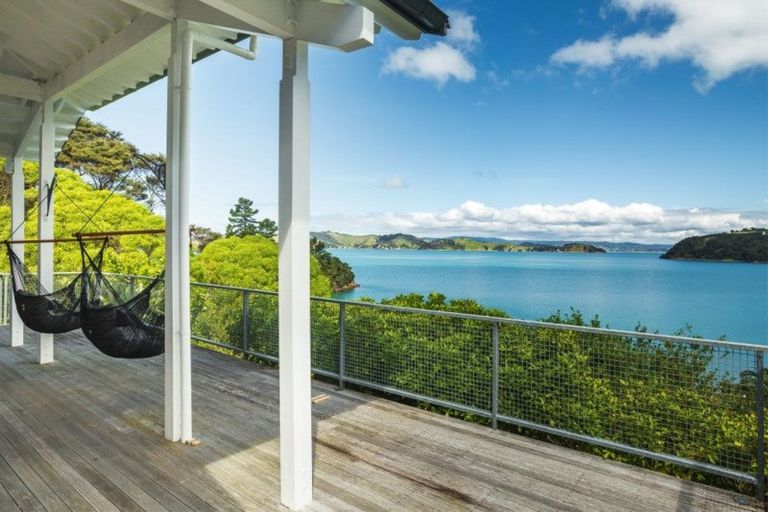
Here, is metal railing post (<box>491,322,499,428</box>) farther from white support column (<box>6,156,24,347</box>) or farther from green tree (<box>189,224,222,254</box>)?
green tree (<box>189,224,222,254</box>)

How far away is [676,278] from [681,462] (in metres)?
22.2

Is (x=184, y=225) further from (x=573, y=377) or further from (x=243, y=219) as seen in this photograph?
(x=243, y=219)

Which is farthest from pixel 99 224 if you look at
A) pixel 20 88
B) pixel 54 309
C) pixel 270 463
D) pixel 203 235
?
pixel 203 235

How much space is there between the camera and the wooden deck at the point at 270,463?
8.34 ft

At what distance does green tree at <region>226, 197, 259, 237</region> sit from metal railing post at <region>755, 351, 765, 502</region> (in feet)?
83.2

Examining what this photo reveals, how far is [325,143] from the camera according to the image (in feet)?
97.0

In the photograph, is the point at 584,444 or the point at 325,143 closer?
the point at 584,444

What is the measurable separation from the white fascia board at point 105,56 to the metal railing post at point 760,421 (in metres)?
4.42

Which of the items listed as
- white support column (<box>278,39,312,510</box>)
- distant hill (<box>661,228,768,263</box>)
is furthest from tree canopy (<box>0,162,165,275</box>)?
distant hill (<box>661,228,768,263</box>)

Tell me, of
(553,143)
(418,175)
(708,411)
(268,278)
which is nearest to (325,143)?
(418,175)

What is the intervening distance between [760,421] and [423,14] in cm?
299

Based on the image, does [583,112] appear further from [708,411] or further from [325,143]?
[708,411]

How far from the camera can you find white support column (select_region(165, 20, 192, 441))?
10.5ft

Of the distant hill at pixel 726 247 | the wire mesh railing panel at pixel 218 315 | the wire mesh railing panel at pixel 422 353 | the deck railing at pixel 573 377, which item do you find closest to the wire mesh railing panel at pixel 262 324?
the wire mesh railing panel at pixel 218 315
